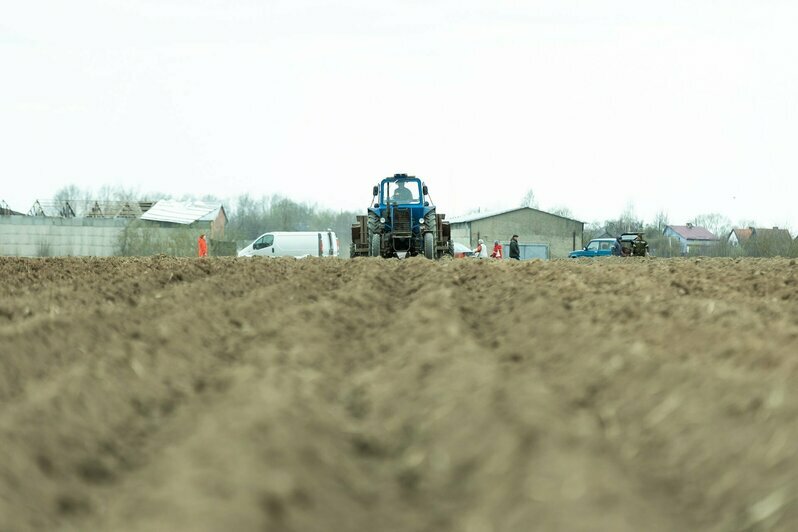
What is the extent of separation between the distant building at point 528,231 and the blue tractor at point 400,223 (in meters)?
32.3

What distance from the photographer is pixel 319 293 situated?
320 inches

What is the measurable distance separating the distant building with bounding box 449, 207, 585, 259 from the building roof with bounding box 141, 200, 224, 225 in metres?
15.4

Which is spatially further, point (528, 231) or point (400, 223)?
point (528, 231)

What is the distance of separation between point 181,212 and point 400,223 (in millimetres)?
32720

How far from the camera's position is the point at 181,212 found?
4919 cm

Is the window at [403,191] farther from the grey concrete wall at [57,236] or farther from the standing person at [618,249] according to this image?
the grey concrete wall at [57,236]

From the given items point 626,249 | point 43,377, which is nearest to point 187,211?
point 626,249

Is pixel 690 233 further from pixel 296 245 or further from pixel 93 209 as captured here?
pixel 296 245

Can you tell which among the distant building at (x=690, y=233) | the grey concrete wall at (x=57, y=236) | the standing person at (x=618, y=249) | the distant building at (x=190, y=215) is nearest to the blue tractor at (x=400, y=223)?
the standing person at (x=618, y=249)

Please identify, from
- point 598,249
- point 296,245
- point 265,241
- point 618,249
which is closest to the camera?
point 296,245

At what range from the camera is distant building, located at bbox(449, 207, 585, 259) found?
5247cm

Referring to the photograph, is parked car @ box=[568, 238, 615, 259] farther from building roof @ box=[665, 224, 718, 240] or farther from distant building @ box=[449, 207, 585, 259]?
building roof @ box=[665, 224, 718, 240]

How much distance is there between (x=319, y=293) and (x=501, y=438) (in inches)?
206

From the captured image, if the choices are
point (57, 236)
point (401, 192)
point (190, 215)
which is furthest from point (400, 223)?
point (190, 215)
